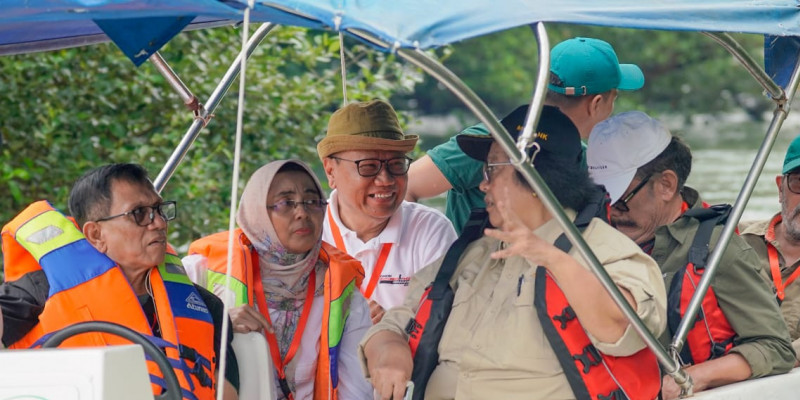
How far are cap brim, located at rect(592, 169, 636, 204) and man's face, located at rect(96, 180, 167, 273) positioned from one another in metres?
1.58

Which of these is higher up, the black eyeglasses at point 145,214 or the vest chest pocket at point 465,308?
the black eyeglasses at point 145,214

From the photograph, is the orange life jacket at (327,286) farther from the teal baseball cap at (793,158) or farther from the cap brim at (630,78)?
the teal baseball cap at (793,158)

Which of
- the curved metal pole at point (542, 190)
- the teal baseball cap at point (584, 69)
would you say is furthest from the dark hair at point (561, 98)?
the curved metal pole at point (542, 190)

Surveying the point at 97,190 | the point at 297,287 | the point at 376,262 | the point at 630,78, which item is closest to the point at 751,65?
the point at 630,78

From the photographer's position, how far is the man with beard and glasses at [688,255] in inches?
150

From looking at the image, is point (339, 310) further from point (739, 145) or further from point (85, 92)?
point (739, 145)

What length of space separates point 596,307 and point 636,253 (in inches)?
10.3

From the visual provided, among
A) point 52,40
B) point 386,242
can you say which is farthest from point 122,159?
point 386,242

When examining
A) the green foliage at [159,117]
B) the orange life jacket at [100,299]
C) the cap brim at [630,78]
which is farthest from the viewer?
the green foliage at [159,117]

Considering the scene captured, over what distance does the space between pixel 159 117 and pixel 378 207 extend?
4017 millimetres

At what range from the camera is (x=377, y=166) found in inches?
169

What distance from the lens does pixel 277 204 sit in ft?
13.1

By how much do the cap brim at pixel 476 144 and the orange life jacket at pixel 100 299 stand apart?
100cm

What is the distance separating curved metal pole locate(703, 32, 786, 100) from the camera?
3.64m
